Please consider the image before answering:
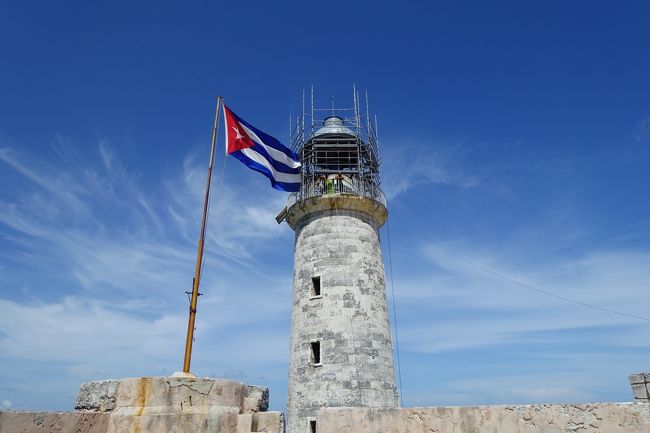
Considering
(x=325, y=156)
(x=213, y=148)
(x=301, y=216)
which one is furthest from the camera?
(x=325, y=156)

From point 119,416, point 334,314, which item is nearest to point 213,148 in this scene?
point 119,416

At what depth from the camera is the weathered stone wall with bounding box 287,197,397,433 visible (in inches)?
621

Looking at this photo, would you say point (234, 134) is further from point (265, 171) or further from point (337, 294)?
point (337, 294)

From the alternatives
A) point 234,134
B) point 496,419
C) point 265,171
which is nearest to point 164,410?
point 496,419

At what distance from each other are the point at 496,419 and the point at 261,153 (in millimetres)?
9589

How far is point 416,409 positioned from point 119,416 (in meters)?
4.06

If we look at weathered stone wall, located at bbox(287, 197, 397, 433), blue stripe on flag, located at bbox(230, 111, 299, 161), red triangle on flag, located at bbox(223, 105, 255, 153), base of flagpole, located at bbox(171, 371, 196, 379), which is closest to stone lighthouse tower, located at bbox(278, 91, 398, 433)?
weathered stone wall, located at bbox(287, 197, 397, 433)

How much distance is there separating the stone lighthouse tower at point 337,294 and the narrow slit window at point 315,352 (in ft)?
0.11

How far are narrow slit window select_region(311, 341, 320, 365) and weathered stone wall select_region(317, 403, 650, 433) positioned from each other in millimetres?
9861

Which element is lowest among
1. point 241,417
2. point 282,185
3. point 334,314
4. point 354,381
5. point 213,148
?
point 241,417

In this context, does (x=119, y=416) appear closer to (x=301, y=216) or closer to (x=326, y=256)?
(x=326, y=256)

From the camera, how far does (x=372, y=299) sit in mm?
17141

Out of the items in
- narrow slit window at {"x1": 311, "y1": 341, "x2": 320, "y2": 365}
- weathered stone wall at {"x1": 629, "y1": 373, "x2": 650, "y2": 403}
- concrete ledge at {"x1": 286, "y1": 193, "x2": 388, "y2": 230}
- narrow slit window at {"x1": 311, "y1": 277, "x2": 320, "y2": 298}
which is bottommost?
weathered stone wall at {"x1": 629, "y1": 373, "x2": 650, "y2": 403}

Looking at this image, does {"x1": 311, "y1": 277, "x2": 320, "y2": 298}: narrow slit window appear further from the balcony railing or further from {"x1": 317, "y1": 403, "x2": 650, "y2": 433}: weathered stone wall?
{"x1": 317, "y1": 403, "x2": 650, "y2": 433}: weathered stone wall
